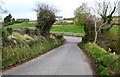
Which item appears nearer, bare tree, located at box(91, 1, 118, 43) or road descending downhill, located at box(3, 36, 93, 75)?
road descending downhill, located at box(3, 36, 93, 75)

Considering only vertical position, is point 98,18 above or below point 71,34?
above

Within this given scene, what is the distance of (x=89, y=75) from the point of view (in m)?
19.4

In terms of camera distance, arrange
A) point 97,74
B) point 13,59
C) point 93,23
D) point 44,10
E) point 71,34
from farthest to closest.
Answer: point 71,34, point 93,23, point 44,10, point 13,59, point 97,74

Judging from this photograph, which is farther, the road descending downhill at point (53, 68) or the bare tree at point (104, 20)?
the bare tree at point (104, 20)

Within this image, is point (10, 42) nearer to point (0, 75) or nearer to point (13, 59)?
point (13, 59)

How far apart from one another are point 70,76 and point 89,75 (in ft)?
4.73

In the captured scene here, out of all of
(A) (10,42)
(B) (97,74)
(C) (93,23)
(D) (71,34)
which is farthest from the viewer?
(D) (71,34)

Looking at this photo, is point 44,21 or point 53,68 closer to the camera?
point 53,68

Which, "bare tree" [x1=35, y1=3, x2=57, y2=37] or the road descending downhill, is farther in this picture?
"bare tree" [x1=35, y1=3, x2=57, y2=37]

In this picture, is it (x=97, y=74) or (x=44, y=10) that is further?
(x=44, y=10)

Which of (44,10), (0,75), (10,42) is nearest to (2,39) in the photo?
(10,42)

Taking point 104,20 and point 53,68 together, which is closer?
point 53,68

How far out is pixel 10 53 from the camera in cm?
2541

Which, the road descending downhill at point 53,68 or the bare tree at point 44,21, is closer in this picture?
the road descending downhill at point 53,68
